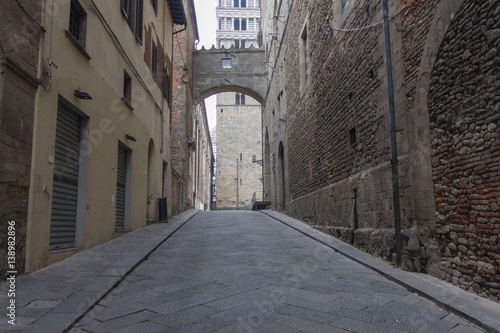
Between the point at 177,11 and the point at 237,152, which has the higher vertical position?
the point at 177,11

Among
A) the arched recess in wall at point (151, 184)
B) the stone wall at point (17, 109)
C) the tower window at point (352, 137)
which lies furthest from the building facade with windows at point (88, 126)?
the tower window at point (352, 137)

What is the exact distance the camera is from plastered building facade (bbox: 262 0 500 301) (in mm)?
3965

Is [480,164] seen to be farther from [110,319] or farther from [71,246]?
[71,246]

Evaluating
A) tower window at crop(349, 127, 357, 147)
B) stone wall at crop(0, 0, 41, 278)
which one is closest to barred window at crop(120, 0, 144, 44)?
stone wall at crop(0, 0, 41, 278)

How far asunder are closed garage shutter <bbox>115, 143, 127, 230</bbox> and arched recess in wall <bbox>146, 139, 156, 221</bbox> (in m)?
2.63

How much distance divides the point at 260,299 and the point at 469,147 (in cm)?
262

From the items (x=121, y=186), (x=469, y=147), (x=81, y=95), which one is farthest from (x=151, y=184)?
(x=469, y=147)

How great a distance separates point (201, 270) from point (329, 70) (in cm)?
604

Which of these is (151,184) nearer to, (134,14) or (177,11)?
(134,14)

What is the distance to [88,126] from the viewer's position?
21.9 ft

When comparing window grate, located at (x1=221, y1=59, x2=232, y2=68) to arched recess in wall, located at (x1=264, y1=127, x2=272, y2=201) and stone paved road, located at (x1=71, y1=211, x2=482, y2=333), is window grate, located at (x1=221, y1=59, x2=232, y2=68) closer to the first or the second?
arched recess in wall, located at (x1=264, y1=127, x2=272, y2=201)

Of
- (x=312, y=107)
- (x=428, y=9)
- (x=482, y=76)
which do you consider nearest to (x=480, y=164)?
(x=482, y=76)

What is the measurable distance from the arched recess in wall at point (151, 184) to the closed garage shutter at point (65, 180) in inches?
223

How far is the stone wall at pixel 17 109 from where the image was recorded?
4.20 m
